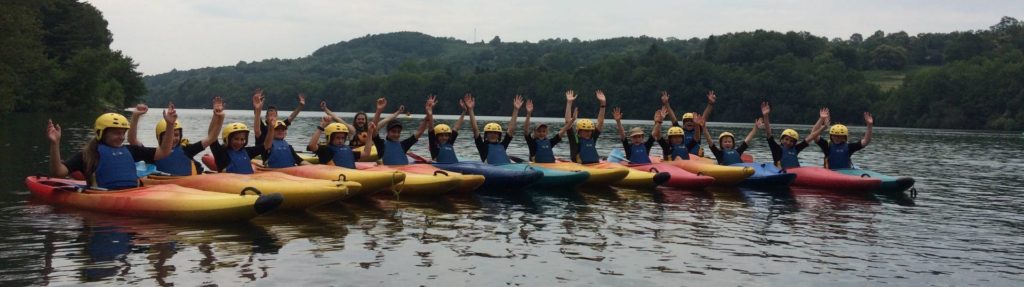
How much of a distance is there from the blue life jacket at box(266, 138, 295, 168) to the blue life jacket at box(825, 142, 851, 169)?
1302cm

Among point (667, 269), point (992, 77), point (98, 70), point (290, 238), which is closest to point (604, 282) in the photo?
point (667, 269)

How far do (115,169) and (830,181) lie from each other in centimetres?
1595

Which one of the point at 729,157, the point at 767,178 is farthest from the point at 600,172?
the point at 729,157

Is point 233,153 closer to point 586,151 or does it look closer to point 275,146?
point 275,146

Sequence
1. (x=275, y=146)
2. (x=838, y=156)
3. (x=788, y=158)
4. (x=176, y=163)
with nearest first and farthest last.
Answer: (x=176, y=163), (x=275, y=146), (x=838, y=156), (x=788, y=158)

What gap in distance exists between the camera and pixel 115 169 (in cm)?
1444

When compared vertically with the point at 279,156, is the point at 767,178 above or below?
below

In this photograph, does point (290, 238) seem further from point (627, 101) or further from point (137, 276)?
point (627, 101)

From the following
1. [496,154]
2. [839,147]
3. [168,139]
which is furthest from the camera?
[839,147]

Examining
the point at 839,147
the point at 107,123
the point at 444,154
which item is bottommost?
the point at 444,154

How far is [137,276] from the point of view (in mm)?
10453

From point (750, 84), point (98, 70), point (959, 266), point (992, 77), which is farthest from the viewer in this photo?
point (750, 84)

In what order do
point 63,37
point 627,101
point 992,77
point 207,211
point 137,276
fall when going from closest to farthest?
point 137,276
point 207,211
point 63,37
point 992,77
point 627,101

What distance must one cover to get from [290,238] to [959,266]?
9.10 meters
